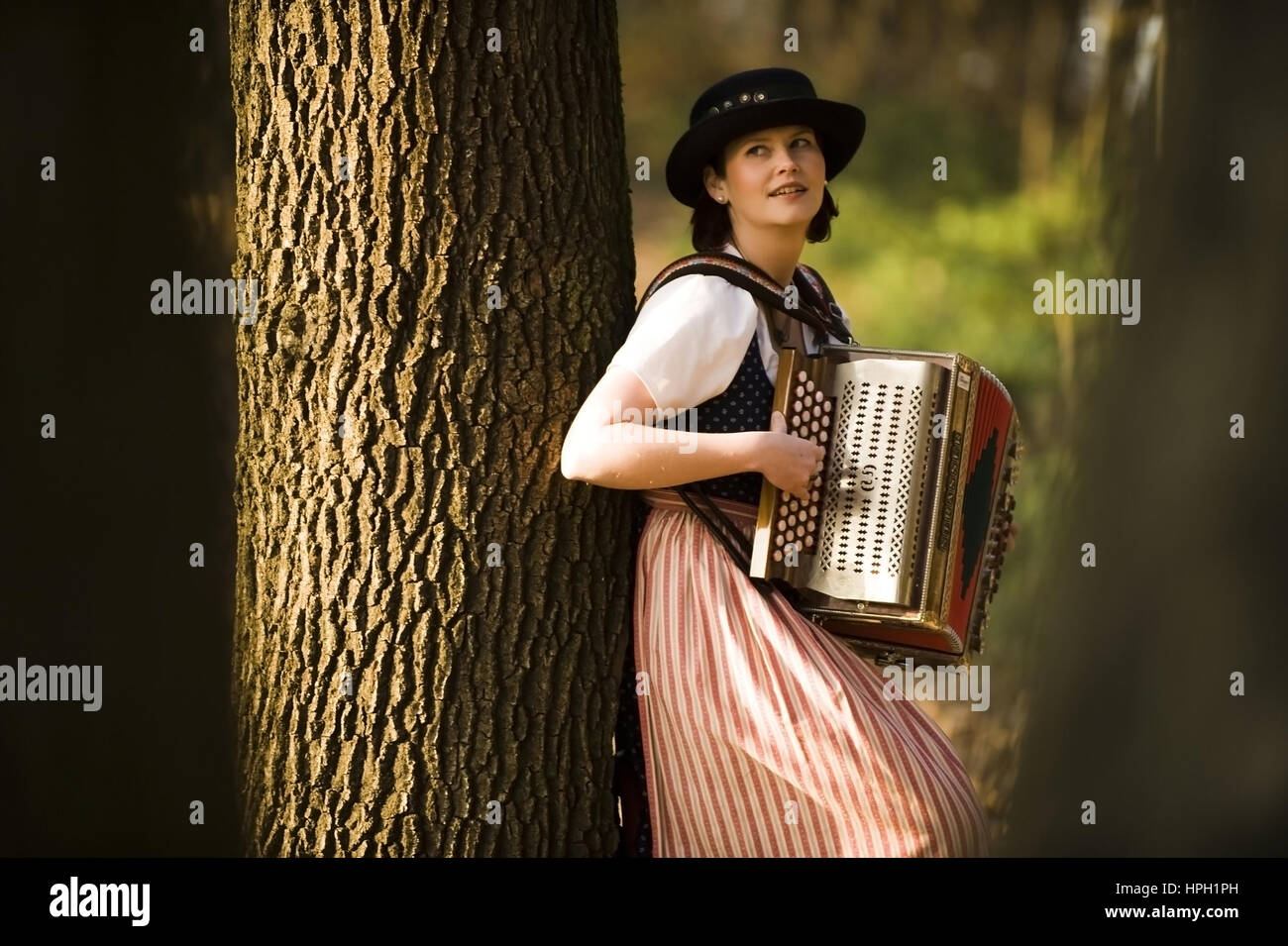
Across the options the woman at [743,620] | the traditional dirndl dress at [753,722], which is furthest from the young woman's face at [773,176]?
the traditional dirndl dress at [753,722]

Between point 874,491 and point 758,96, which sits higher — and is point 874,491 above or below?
below

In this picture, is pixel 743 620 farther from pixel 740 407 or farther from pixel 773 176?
pixel 773 176

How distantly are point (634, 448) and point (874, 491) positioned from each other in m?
0.48

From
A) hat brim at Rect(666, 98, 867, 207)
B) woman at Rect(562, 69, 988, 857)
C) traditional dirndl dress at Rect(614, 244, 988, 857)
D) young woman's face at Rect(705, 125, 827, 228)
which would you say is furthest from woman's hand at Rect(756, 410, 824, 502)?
hat brim at Rect(666, 98, 867, 207)

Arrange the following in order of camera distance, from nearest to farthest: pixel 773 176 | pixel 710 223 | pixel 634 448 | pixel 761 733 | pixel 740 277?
pixel 634 448
pixel 761 733
pixel 740 277
pixel 773 176
pixel 710 223

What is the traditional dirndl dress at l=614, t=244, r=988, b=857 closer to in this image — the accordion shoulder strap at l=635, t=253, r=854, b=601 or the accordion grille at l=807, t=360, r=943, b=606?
the accordion shoulder strap at l=635, t=253, r=854, b=601

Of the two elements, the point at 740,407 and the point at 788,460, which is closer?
the point at 788,460

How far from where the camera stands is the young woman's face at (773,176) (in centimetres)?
295

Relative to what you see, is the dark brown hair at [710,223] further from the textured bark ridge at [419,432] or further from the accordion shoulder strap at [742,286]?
the textured bark ridge at [419,432]

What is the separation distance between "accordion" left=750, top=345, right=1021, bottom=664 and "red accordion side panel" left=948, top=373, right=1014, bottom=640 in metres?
0.04

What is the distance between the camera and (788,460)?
107 inches

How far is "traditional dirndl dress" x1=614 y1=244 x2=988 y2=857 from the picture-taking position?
271cm

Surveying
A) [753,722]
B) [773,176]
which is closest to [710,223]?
[773,176]

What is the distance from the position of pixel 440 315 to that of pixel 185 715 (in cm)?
221
